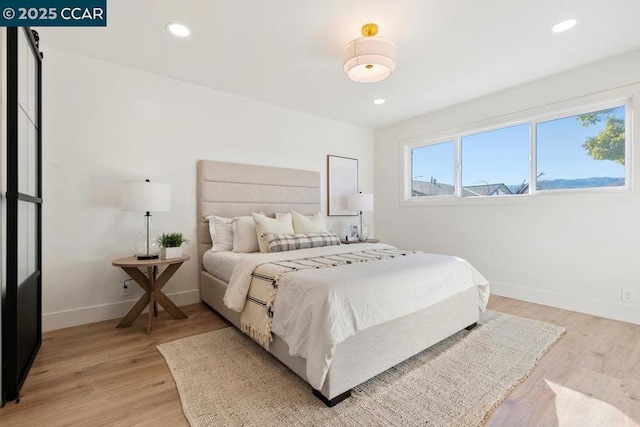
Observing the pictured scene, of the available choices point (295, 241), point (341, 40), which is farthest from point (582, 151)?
point (295, 241)

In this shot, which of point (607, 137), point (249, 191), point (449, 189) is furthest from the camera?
point (449, 189)

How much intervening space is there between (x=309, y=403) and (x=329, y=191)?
332cm

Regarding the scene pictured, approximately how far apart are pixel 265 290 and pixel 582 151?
3609 millimetres

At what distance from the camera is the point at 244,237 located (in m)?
3.04

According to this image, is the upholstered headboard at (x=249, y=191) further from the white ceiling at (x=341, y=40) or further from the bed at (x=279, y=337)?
the white ceiling at (x=341, y=40)

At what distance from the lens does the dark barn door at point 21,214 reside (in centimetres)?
157

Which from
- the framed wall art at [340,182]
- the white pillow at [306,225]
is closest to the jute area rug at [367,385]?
the white pillow at [306,225]

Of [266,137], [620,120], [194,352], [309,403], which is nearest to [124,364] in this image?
[194,352]

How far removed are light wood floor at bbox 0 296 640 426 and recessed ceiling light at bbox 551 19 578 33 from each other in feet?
8.31

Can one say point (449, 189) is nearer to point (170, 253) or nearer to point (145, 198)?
point (170, 253)

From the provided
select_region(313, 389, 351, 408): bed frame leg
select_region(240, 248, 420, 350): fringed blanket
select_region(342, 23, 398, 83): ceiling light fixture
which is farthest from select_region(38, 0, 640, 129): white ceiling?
select_region(313, 389, 351, 408): bed frame leg

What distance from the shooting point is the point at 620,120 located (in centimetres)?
284

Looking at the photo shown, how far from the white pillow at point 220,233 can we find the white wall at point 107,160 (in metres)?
0.26

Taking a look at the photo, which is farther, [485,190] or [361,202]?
[361,202]
